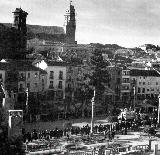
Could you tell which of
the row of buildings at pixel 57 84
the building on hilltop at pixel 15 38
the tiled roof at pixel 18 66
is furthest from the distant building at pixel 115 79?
the building on hilltop at pixel 15 38

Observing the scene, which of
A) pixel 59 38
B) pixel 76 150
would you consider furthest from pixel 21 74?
pixel 59 38

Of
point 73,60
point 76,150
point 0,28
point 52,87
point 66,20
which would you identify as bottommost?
point 76,150

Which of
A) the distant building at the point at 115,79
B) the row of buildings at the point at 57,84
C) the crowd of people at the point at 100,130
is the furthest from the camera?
the distant building at the point at 115,79

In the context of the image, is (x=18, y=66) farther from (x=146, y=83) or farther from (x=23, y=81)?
(x=146, y=83)

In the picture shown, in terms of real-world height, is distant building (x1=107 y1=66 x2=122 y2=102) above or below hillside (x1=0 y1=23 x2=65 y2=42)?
below

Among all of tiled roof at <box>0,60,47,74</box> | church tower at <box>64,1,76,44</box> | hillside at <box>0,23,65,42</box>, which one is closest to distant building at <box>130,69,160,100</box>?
tiled roof at <box>0,60,47,74</box>

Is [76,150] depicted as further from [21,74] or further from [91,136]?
[21,74]

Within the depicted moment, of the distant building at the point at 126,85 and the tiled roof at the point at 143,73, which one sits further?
the tiled roof at the point at 143,73

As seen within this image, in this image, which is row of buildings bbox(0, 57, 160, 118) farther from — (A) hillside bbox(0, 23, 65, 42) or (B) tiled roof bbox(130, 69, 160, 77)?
(A) hillside bbox(0, 23, 65, 42)

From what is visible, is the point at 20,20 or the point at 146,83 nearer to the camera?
the point at 20,20

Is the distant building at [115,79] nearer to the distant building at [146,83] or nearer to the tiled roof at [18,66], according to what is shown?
the distant building at [146,83]

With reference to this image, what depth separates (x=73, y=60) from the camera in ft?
297

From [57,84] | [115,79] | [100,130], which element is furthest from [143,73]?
[100,130]

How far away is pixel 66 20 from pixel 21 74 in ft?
236
